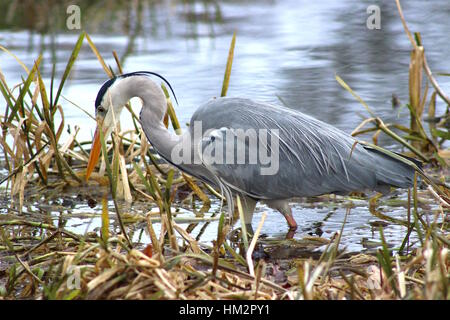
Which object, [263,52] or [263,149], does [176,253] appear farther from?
[263,52]

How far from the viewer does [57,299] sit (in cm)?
312

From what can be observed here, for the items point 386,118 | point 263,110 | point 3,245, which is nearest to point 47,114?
point 3,245

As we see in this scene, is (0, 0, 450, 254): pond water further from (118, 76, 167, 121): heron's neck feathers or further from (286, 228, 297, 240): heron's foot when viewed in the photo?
(118, 76, 167, 121): heron's neck feathers

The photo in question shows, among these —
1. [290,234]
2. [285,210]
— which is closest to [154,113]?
[285,210]

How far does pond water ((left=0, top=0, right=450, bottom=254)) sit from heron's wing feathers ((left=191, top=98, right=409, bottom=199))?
34cm

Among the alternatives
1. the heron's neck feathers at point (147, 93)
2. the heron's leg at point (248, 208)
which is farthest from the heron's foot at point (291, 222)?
the heron's neck feathers at point (147, 93)

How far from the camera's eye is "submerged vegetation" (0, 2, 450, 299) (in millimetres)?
3141

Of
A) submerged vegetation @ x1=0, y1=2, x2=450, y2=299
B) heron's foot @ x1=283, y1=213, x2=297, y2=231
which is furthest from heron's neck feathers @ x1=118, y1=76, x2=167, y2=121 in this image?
heron's foot @ x1=283, y1=213, x2=297, y2=231

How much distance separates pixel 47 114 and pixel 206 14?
7.08 m

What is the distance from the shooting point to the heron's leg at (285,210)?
15.5 feet

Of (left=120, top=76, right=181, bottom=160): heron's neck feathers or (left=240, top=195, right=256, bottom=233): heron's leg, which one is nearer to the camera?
(left=120, top=76, right=181, bottom=160): heron's neck feathers

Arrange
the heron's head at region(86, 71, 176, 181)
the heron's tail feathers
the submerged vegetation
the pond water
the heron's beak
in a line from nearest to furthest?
the submerged vegetation
the heron's tail feathers
the heron's head at region(86, 71, 176, 181)
the heron's beak
the pond water

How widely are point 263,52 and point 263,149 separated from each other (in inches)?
201

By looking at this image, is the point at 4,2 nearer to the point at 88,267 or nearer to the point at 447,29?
the point at 447,29
